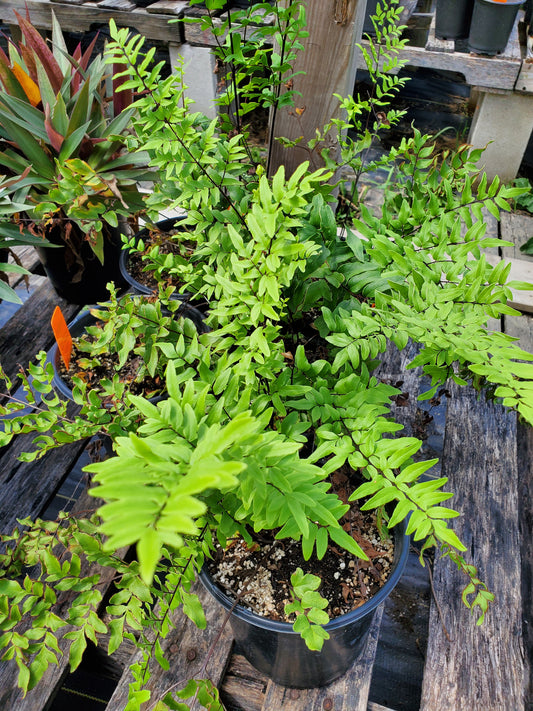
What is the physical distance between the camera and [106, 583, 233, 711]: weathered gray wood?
3.41 feet

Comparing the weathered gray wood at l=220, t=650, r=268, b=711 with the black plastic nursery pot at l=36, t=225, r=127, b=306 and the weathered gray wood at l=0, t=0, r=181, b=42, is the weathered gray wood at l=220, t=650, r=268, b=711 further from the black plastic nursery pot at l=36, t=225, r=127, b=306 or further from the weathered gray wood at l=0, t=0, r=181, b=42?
the weathered gray wood at l=0, t=0, r=181, b=42

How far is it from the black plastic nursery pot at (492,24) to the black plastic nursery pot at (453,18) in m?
0.24

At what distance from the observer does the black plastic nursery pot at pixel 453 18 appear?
2.93 metres

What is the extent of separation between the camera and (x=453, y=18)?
294cm

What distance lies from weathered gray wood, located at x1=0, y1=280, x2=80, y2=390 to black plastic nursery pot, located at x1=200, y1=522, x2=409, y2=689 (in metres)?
0.91

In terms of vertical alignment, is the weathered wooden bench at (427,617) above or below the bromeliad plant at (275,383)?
below

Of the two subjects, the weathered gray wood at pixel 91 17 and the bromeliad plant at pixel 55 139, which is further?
the weathered gray wood at pixel 91 17

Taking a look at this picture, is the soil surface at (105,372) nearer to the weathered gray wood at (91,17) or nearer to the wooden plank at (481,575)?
the wooden plank at (481,575)

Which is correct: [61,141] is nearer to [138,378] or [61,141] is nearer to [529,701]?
[138,378]

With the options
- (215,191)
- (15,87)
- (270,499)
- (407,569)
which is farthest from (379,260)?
Answer: (15,87)

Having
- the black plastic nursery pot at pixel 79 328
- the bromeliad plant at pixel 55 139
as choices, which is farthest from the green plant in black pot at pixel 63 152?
the black plastic nursery pot at pixel 79 328

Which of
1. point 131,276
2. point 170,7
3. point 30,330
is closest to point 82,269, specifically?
point 131,276

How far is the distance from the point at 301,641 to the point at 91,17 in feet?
10.7

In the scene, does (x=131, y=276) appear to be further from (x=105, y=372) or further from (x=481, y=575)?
(x=481, y=575)
